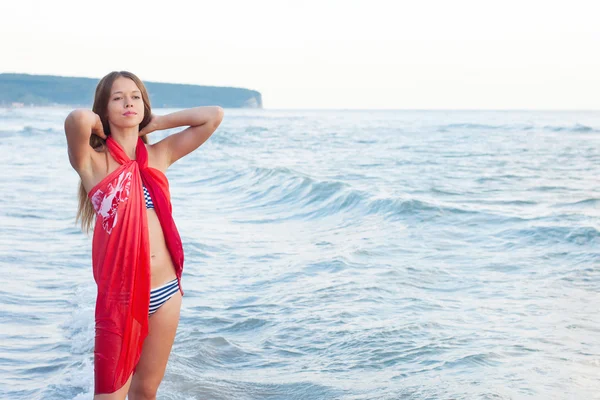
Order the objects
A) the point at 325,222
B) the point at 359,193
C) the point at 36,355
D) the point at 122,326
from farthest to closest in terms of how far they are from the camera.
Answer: the point at 359,193 → the point at 325,222 → the point at 36,355 → the point at 122,326

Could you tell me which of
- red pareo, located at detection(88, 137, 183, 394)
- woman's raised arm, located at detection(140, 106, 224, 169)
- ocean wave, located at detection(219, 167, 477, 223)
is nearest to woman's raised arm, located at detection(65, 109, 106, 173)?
red pareo, located at detection(88, 137, 183, 394)

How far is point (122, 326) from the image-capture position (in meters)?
2.91

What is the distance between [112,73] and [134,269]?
0.82 metres

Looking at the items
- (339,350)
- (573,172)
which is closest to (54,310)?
(339,350)

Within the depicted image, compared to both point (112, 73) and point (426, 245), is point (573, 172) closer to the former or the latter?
point (426, 245)

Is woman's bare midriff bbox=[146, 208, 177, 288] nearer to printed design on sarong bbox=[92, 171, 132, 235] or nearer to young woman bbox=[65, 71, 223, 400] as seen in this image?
young woman bbox=[65, 71, 223, 400]

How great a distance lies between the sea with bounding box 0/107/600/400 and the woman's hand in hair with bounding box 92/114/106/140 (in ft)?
7.64

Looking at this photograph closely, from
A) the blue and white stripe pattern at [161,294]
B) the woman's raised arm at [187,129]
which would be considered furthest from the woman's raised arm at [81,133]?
the blue and white stripe pattern at [161,294]

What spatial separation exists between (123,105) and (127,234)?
538 millimetres

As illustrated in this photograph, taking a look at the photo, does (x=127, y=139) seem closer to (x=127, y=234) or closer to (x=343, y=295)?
→ (x=127, y=234)

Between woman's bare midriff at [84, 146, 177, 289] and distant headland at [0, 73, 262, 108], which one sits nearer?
woman's bare midriff at [84, 146, 177, 289]

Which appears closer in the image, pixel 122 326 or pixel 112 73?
pixel 122 326

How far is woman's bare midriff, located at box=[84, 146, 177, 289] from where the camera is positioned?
3023 millimetres

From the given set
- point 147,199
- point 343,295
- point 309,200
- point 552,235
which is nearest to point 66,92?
point 309,200
